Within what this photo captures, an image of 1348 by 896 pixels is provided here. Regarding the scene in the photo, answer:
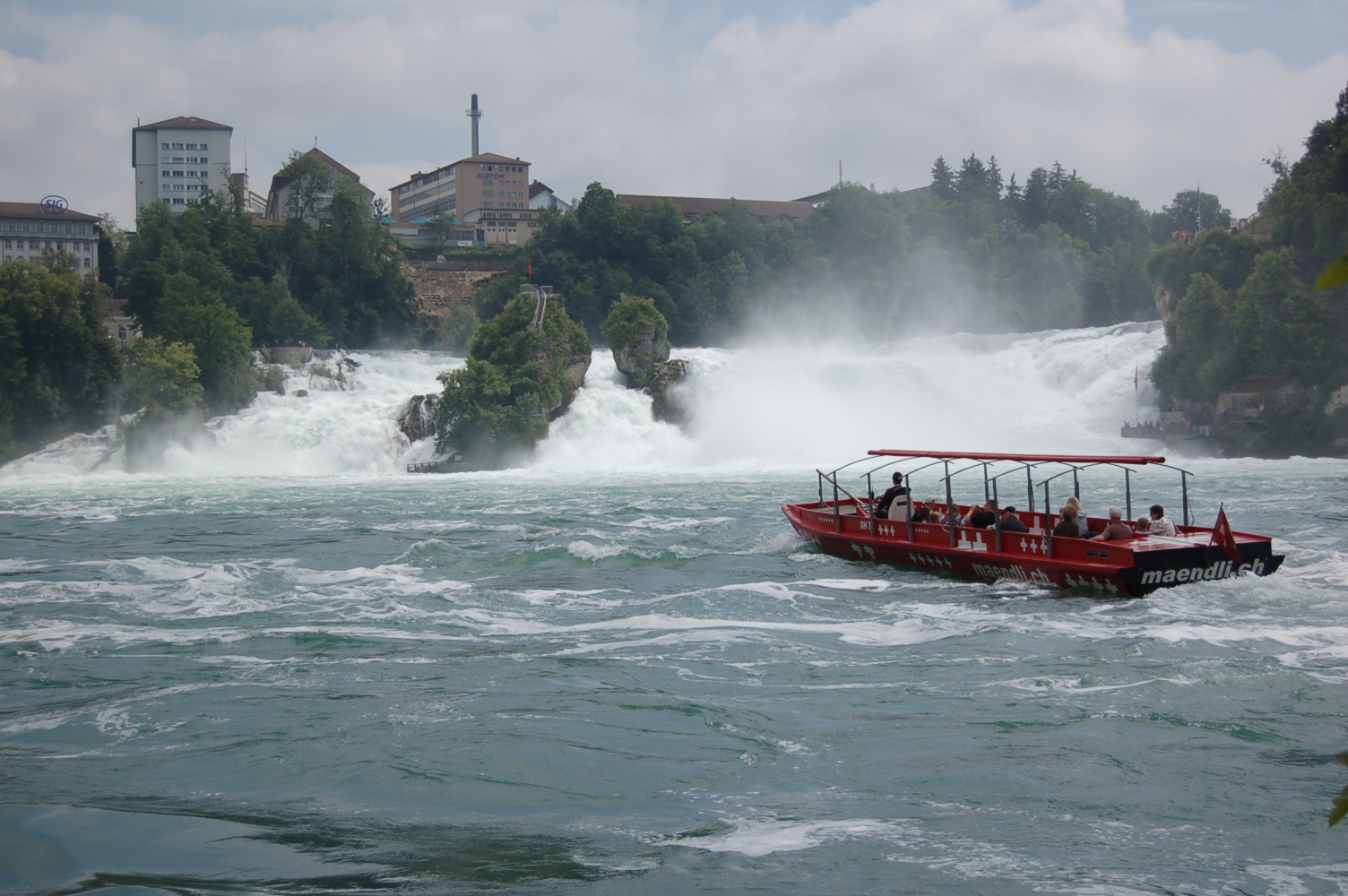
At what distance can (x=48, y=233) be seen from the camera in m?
98.8

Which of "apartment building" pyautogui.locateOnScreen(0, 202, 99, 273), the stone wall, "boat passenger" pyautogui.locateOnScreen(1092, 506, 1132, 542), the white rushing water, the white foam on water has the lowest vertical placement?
the white foam on water

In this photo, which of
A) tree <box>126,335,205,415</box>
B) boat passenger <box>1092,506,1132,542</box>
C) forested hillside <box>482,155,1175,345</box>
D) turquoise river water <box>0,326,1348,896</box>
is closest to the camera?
turquoise river water <box>0,326,1348,896</box>

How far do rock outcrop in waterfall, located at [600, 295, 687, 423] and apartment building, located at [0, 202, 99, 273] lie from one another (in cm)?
6204

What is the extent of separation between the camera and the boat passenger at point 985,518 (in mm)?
19734

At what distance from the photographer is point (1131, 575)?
16.8m

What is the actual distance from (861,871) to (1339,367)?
52946mm

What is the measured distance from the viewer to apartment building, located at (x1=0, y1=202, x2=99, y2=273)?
9881 cm

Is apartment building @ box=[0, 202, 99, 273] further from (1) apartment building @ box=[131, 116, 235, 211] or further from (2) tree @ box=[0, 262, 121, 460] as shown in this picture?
(2) tree @ box=[0, 262, 121, 460]

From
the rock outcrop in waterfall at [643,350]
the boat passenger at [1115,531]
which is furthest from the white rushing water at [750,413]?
the boat passenger at [1115,531]

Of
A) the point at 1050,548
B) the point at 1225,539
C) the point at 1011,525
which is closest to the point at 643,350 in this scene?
the point at 1011,525

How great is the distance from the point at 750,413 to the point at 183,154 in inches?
3396

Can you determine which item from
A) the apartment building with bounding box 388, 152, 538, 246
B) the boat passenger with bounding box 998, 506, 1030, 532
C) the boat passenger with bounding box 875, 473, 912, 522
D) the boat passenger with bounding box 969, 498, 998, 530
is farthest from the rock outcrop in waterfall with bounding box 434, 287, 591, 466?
the apartment building with bounding box 388, 152, 538, 246

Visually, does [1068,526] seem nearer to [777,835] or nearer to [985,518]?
[985,518]

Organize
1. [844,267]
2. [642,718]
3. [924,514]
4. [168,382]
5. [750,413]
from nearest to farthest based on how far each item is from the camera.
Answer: [642,718], [924,514], [168,382], [750,413], [844,267]
